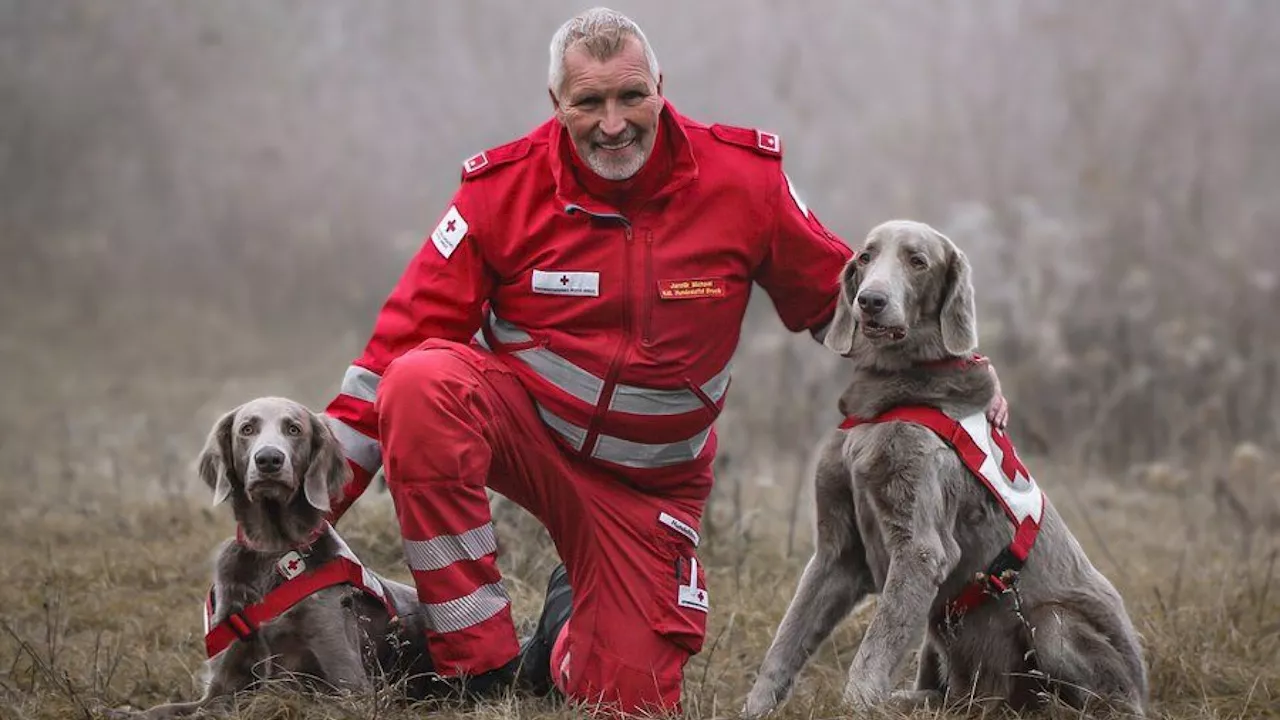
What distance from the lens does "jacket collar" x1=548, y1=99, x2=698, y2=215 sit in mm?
3844

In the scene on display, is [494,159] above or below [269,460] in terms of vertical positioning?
above

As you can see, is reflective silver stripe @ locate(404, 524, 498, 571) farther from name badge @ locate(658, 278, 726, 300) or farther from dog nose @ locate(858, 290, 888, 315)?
dog nose @ locate(858, 290, 888, 315)

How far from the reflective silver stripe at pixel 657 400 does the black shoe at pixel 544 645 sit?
23.2 inches

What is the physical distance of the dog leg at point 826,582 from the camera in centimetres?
358

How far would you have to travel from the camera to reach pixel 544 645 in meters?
4.04

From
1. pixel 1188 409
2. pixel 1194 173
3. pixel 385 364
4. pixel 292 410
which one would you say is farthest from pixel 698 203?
pixel 1194 173

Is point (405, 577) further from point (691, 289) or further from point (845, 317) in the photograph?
point (845, 317)

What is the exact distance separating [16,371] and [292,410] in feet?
25.7

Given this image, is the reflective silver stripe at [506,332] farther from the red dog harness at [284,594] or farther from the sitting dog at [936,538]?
the sitting dog at [936,538]

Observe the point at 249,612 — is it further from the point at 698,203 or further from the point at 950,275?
the point at 950,275

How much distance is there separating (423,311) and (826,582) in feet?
4.13

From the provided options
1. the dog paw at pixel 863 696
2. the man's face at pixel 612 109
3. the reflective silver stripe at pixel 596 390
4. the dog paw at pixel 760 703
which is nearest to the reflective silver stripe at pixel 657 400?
the reflective silver stripe at pixel 596 390

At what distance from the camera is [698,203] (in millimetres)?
3887

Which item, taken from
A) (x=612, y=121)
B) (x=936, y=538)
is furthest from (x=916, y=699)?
(x=612, y=121)
